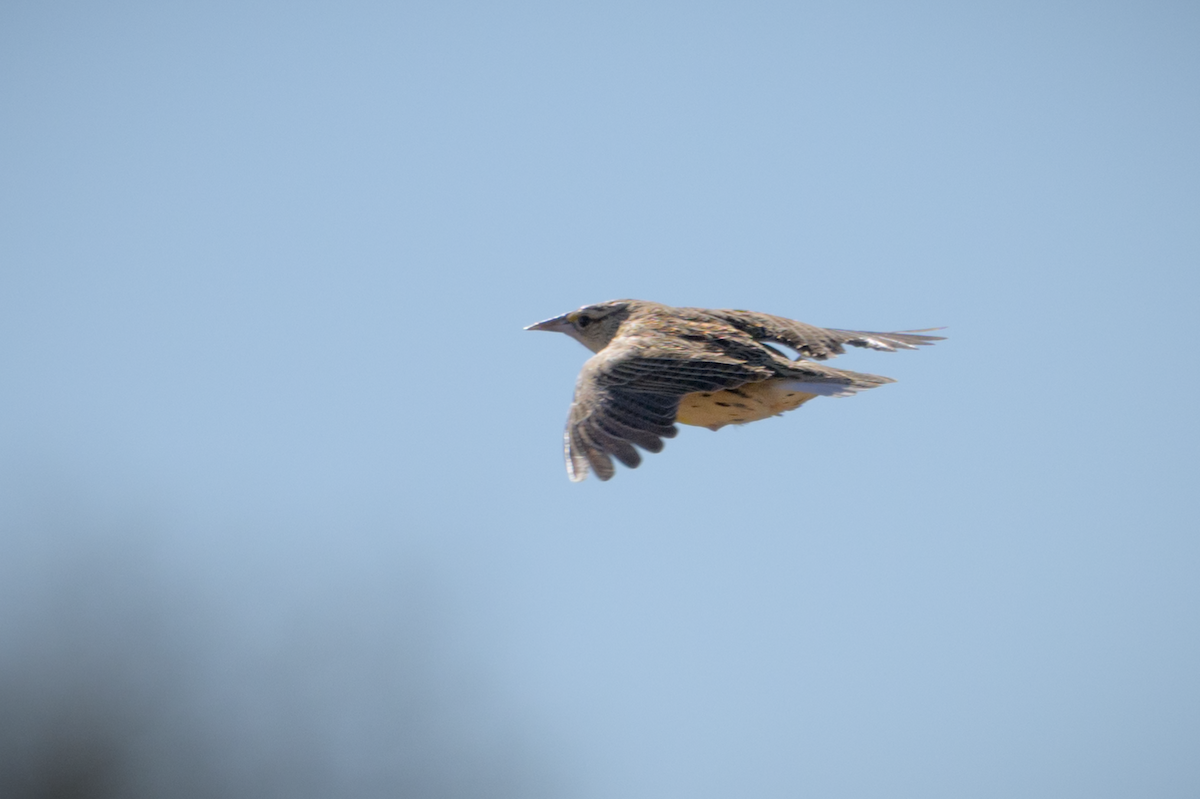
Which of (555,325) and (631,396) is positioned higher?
(555,325)

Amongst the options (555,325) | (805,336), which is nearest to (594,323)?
(555,325)

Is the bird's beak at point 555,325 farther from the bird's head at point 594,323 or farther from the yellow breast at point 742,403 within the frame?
the yellow breast at point 742,403

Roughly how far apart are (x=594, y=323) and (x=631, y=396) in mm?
2409

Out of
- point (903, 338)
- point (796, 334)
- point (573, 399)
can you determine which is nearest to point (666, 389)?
point (573, 399)

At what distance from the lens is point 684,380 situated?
425 inches

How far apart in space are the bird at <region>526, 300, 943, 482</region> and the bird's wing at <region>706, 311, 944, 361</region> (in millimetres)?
12

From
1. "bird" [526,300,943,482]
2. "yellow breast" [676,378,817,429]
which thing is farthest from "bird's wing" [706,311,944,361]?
"yellow breast" [676,378,817,429]

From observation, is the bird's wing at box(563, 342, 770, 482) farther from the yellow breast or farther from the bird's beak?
the bird's beak

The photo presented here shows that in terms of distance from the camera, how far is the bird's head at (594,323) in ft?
42.2

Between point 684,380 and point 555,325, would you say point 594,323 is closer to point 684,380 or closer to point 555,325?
point 555,325

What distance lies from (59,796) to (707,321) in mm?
12836

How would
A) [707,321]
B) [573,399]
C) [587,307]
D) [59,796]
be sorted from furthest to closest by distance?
[59,796] → [587,307] → [707,321] → [573,399]

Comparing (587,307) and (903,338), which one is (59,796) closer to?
(587,307)

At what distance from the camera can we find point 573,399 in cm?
1091
